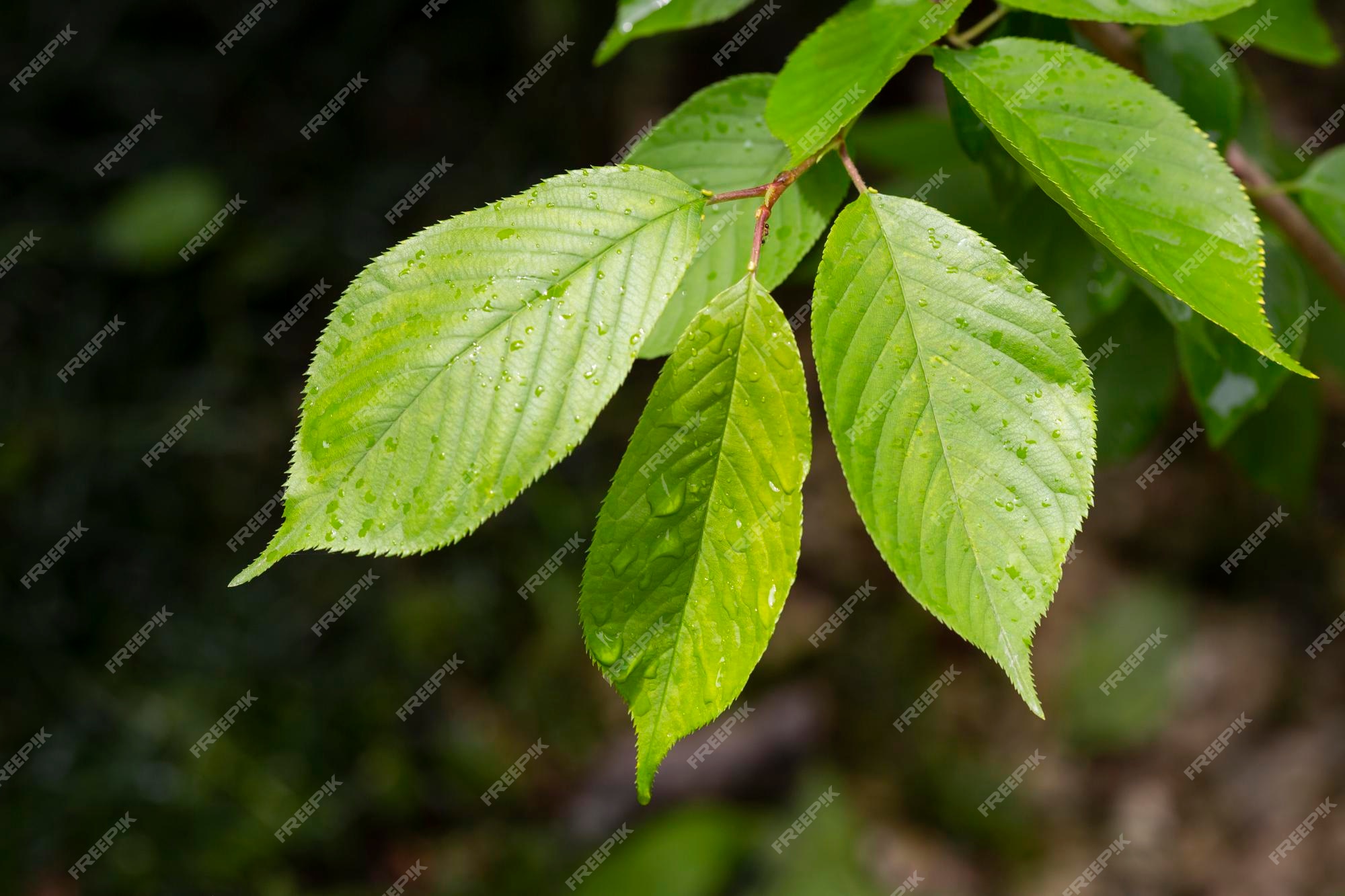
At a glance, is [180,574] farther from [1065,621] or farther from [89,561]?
[1065,621]

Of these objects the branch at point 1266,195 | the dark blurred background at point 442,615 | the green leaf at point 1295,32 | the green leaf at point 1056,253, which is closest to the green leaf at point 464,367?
the green leaf at point 1056,253

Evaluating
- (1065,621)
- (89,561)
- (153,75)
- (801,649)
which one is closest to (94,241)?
(153,75)

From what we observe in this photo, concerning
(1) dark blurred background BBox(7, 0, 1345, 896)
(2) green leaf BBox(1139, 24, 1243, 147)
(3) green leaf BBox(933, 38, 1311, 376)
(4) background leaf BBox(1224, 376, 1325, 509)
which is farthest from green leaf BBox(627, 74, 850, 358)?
(1) dark blurred background BBox(7, 0, 1345, 896)

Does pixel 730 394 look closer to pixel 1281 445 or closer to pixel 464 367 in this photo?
pixel 464 367

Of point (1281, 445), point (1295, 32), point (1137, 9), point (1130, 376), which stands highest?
point (1137, 9)

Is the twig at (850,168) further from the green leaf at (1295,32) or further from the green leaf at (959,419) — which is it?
the green leaf at (1295,32)

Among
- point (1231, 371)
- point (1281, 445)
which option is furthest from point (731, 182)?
point (1281, 445)
